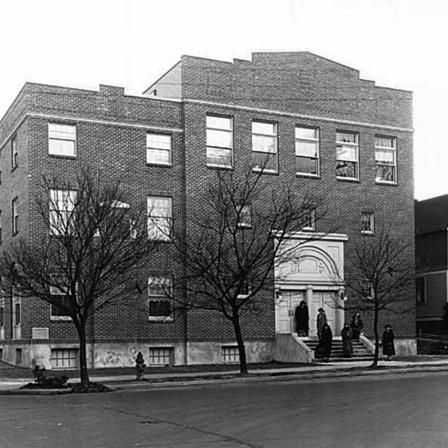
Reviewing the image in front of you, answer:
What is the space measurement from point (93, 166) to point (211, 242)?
6340mm

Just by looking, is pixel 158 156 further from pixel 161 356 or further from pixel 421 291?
pixel 421 291

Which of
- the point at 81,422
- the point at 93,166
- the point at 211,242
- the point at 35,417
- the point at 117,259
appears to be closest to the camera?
the point at 81,422

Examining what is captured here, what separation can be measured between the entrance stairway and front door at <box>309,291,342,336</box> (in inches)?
36.7

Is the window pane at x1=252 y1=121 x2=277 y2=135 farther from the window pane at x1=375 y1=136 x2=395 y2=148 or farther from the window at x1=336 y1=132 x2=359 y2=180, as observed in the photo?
the window pane at x1=375 y1=136 x2=395 y2=148

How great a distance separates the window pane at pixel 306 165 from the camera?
3697 centimetres

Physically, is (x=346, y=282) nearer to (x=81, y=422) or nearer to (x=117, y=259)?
(x=117, y=259)

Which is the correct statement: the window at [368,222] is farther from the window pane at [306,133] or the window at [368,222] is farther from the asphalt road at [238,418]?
the asphalt road at [238,418]

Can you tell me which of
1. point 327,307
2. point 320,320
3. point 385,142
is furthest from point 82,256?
point 385,142

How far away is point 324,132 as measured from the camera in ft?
123

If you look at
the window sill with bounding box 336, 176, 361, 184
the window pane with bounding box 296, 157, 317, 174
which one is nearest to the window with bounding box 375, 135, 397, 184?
the window sill with bounding box 336, 176, 361, 184

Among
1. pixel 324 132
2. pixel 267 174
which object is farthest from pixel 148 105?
pixel 324 132

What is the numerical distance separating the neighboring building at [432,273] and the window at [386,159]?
7.08 m

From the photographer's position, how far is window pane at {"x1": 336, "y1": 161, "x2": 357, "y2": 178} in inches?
1489

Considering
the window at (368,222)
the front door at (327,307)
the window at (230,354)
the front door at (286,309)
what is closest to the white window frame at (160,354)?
the window at (230,354)
